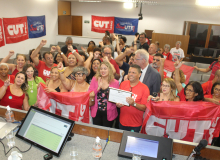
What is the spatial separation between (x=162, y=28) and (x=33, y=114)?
10147 millimetres

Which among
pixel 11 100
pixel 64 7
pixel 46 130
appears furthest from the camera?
pixel 64 7

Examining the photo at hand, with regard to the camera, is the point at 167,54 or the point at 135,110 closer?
the point at 135,110

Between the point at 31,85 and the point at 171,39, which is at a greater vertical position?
the point at 171,39

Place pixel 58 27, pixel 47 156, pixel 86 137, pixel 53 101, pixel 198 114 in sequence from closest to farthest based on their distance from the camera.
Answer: pixel 47 156 < pixel 86 137 < pixel 198 114 < pixel 53 101 < pixel 58 27

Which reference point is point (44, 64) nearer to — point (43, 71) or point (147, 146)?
point (43, 71)

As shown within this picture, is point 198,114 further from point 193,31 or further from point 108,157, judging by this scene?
point 193,31

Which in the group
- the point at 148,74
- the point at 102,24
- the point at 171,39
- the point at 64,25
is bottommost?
the point at 148,74

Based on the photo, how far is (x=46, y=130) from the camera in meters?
1.72

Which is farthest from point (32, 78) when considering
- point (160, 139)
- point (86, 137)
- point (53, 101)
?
point (160, 139)

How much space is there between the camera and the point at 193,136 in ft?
7.36

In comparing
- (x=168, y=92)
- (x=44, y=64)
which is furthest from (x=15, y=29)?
(x=168, y=92)

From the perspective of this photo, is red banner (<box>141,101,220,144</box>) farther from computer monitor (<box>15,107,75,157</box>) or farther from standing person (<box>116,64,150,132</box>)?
computer monitor (<box>15,107,75,157</box>)

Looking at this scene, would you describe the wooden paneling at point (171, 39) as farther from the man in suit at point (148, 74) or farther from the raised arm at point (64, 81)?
the raised arm at point (64, 81)

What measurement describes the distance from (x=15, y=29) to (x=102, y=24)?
5550 millimetres
